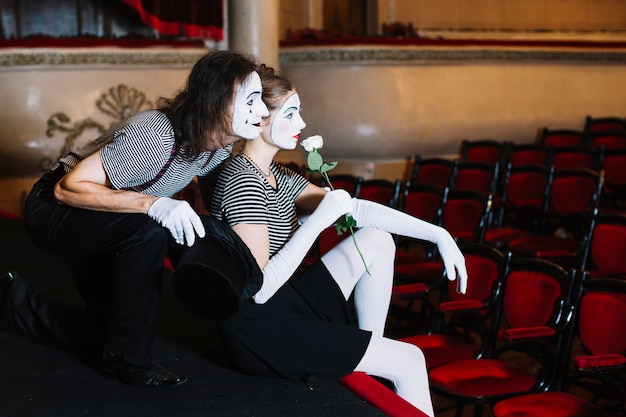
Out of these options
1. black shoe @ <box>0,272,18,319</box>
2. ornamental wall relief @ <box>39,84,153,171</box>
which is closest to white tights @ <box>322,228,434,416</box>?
black shoe @ <box>0,272,18,319</box>

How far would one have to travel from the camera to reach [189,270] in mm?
1953

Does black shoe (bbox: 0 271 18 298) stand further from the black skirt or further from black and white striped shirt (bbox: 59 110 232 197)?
the black skirt

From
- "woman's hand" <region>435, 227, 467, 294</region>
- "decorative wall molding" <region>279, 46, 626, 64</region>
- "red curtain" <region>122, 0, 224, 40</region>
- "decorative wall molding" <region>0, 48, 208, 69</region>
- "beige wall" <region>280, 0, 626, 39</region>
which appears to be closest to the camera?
"woman's hand" <region>435, 227, 467, 294</region>

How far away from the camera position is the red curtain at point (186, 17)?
21.6ft

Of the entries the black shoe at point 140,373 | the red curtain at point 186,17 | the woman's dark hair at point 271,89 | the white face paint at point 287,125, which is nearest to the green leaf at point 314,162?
the white face paint at point 287,125

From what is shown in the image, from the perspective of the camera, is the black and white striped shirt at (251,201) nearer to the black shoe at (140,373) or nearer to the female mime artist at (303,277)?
the female mime artist at (303,277)

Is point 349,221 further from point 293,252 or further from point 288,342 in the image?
point 288,342

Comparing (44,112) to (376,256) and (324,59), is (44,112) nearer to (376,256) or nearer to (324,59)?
(324,59)

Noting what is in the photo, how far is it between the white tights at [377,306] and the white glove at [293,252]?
8.2 inches

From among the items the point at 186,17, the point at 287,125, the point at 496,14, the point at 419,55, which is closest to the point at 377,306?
the point at 287,125

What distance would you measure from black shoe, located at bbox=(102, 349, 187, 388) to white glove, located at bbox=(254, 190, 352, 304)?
1.04 feet

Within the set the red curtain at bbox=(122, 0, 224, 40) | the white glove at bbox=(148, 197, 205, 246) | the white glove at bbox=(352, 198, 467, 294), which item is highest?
the red curtain at bbox=(122, 0, 224, 40)

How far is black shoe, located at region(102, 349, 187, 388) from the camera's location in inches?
85.4

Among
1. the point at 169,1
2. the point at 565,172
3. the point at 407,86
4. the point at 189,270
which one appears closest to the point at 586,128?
the point at 407,86
